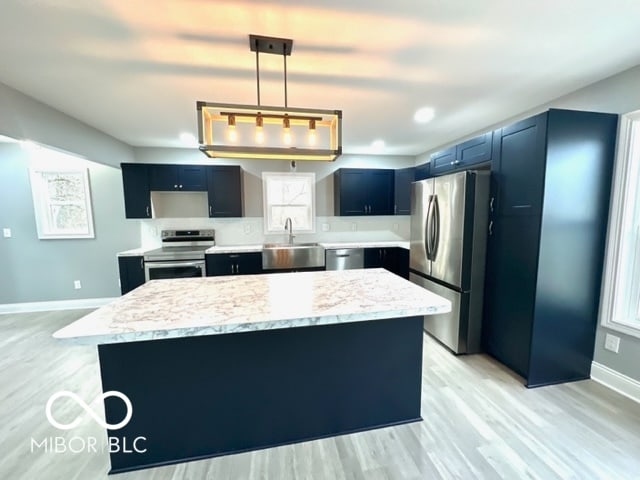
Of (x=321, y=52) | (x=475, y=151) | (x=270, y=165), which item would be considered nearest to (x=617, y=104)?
(x=475, y=151)

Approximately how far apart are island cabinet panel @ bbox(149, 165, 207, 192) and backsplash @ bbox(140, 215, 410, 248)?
20.8 inches

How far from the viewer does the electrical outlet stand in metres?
2.08

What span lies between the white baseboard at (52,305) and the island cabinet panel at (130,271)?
84cm

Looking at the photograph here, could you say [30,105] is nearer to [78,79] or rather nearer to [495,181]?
[78,79]

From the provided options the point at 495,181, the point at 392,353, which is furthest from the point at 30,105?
the point at 495,181

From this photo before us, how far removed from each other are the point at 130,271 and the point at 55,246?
1.30 m

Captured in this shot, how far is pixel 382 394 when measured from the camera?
1.76m

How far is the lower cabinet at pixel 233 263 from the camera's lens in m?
3.79

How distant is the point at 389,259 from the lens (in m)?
4.30

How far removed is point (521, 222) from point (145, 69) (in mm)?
3018

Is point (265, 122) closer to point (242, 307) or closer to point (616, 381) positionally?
point (242, 307)

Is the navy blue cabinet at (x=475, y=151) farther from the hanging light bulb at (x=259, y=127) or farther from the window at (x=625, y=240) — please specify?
the hanging light bulb at (x=259, y=127)

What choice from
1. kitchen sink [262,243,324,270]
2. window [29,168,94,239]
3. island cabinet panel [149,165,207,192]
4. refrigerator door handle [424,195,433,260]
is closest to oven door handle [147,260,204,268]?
kitchen sink [262,243,324,270]

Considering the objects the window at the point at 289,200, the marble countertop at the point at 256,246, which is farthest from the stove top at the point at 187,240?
the window at the point at 289,200
